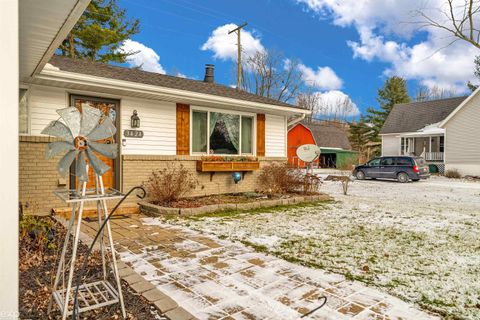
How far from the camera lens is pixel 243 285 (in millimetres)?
3119

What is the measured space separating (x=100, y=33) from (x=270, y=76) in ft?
55.1

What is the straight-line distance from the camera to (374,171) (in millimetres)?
17516

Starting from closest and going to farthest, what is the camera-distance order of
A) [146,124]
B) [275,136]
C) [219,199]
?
[146,124] < [219,199] < [275,136]

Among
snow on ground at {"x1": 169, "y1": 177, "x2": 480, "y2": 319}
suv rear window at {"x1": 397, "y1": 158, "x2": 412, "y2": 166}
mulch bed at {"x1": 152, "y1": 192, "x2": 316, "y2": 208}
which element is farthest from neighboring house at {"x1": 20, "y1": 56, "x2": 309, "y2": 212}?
suv rear window at {"x1": 397, "y1": 158, "x2": 412, "y2": 166}

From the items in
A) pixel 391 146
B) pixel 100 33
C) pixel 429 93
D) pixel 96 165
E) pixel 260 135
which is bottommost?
pixel 96 165

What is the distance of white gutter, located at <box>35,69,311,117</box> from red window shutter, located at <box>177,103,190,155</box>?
1.48 feet

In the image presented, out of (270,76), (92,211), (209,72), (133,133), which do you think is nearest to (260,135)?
(133,133)

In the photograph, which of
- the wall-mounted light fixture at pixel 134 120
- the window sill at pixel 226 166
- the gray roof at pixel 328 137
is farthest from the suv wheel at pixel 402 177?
the gray roof at pixel 328 137

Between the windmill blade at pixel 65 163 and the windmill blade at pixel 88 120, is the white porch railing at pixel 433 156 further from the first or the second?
the windmill blade at pixel 65 163

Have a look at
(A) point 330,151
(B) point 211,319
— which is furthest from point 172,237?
(A) point 330,151

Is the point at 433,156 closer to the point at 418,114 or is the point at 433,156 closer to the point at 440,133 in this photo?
the point at 440,133

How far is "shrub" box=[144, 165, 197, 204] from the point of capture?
24.1ft

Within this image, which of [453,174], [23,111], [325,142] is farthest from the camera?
[325,142]

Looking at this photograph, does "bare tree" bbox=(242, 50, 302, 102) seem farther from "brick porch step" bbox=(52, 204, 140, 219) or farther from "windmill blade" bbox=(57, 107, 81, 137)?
"windmill blade" bbox=(57, 107, 81, 137)
